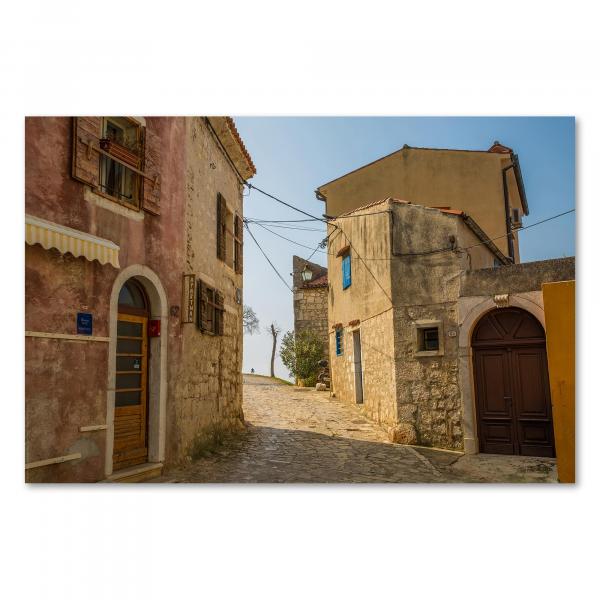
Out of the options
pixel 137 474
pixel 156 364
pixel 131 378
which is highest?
pixel 156 364

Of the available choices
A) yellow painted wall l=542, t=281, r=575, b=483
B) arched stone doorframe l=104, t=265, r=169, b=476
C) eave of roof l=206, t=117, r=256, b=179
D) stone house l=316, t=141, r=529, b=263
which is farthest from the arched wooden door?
eave of roof l=206, t=117, r=256, b=179

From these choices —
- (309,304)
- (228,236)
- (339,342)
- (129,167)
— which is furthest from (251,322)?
(129,167)

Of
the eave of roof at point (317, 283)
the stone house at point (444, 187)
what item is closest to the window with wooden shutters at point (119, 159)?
the stone house at point (444, 187)

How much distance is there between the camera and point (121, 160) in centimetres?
441

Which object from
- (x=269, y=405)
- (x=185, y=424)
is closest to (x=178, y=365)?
(x=185, y=424)

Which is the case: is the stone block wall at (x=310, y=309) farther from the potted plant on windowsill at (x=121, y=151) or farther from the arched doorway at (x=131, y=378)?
the potted plant on windowsill at (x=121, y=151)

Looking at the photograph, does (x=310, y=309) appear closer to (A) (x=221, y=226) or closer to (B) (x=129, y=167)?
(A) (x=221, y=226)

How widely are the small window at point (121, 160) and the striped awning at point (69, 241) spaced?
56cm

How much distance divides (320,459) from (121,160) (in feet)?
11.7

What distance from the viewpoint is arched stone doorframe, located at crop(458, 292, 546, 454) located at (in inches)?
222

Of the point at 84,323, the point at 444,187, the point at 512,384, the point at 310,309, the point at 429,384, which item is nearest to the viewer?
the point at 84,323

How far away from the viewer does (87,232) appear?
3.93 meters
